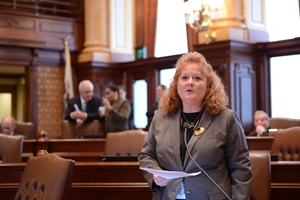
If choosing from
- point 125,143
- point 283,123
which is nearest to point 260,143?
point 125,143

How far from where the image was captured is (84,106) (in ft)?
25.5

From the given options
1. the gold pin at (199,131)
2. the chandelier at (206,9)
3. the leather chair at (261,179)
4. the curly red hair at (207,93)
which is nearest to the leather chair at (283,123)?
the chandelier at (206,9)

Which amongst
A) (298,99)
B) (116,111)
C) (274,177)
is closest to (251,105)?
(298,99)

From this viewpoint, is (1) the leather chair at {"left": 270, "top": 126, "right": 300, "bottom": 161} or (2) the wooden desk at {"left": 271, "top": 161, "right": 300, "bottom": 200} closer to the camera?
(2) the wooden desk at {"left": 271, "top": 161, "right": 300, "bottom": 200}

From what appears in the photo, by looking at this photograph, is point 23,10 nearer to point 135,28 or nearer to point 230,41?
point 135,28

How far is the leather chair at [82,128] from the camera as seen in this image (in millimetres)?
7367

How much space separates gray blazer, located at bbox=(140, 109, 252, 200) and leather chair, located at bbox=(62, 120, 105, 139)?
4587 mm

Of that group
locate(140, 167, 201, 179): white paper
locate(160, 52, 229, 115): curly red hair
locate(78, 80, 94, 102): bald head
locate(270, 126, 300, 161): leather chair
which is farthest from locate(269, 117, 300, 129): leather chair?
locate(140, 167, 201, 179): white paper

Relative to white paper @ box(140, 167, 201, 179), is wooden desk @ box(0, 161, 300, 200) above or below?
below

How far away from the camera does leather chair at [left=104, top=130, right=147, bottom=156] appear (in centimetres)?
511

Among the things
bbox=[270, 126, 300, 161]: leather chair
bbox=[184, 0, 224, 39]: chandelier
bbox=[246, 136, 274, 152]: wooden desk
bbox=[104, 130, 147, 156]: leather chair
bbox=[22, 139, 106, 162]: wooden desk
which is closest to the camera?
bbox=[270, 126, 300, 161]: leather chair

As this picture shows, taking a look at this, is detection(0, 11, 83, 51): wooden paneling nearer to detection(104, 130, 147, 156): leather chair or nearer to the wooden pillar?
the wooden pillar

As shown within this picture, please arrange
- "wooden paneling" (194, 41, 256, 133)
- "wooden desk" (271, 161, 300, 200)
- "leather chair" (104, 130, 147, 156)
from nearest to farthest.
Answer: "wooden desk" (271, 161, 300, 200)
"leather chair" (104, 130, 147, 156)
"wooden paneling" (194, 41, 256, 133)

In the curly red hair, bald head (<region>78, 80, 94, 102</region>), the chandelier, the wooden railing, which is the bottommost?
the curly red hair
